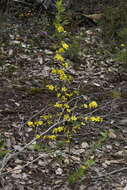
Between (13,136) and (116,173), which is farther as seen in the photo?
(13,136)

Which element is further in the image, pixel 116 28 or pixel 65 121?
pixel 116 28

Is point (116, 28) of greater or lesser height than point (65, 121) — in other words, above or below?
above

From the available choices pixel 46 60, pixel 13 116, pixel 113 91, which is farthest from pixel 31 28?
pixel 13 116

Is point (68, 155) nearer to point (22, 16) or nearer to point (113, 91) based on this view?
point (113, 91)

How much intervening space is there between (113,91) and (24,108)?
1216 mm

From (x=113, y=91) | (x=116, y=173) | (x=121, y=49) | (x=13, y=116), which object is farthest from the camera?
(x=121, y=49)

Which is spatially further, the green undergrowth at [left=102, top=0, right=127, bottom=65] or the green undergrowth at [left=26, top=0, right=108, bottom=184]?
the green undergrowth at [left=102, top=0, right=127, bottom=65]

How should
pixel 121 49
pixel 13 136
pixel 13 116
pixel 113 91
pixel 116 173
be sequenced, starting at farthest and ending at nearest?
pixel 121 49 → pixel 113 91 → pixel 13 116 → pixel 13 136 → pixel 116 173

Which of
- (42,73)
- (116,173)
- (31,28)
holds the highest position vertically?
(31,28)

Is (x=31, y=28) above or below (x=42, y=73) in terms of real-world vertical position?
above

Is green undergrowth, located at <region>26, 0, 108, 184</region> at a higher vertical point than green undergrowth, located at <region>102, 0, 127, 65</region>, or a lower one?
lower

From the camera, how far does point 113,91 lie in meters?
4.91

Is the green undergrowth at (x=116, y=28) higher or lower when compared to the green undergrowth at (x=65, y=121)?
higher

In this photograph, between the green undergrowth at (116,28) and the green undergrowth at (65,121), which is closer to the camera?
the green undergrowth at (65,121)
